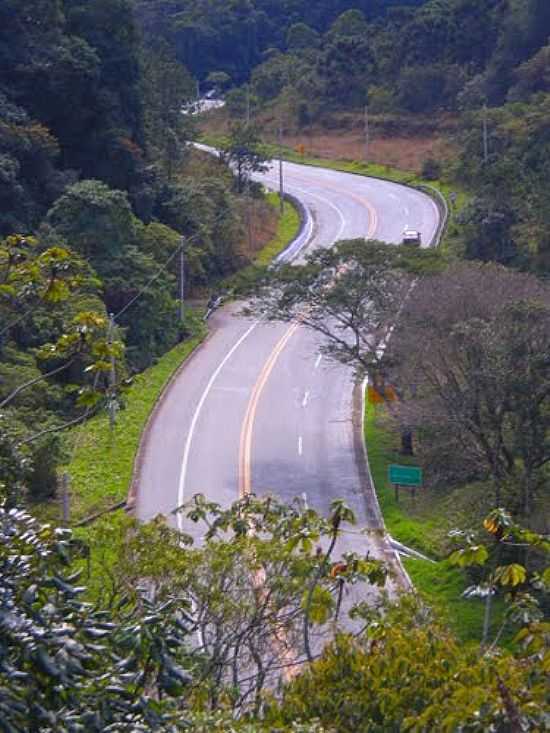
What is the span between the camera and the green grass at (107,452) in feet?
80.4

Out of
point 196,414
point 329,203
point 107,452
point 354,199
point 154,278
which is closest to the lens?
point 107,452

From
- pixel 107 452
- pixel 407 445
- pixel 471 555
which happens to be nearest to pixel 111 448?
pixel 107 452

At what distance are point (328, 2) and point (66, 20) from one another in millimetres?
49235

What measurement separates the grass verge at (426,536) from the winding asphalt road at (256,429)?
0.43 meters

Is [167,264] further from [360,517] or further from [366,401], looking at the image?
[360,517]

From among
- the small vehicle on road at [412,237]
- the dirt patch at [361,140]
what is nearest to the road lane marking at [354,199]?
the small vehicle on road at [412,237]

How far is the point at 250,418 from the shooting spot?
2989 cm

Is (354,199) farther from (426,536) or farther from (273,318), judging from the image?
(426,536)

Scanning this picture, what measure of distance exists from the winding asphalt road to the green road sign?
94 centimetres

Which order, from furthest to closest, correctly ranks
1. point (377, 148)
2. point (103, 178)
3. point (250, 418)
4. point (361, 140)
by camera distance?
1. point (361, 140)
2. point (377, 148)
3. point (103, 178)
4. point (250, 418)

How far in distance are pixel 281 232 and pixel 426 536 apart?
29.8m

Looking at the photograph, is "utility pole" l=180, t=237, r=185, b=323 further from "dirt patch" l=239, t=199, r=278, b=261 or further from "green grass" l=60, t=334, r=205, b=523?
"dirt patch" l=239, t=199, r=278, b=261

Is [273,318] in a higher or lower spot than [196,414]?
higher

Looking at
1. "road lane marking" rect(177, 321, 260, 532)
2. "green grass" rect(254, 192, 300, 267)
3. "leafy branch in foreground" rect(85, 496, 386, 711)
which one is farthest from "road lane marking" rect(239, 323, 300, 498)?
"leafy branch in foreground" rect(85, 496, 386, 711)
